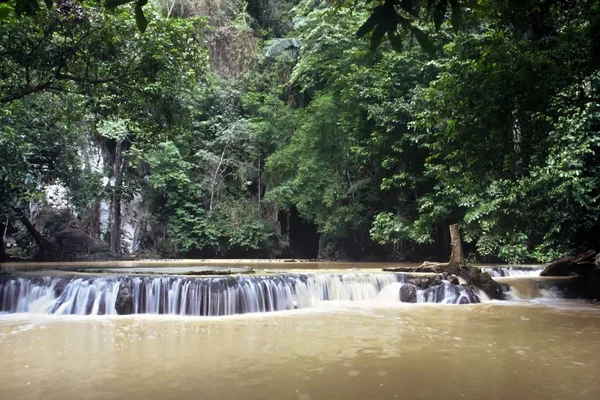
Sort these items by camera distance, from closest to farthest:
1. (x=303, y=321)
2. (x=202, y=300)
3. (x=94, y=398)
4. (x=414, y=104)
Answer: (x=94, y=398) → (x=303, y=321) → (x=202, y=300) → (x=414, y=104)

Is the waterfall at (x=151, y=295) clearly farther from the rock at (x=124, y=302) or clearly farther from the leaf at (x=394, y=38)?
the leaf at (x=394, y=38)

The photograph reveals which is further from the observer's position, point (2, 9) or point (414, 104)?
point (414, 104)

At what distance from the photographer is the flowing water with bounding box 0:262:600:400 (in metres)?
4.44

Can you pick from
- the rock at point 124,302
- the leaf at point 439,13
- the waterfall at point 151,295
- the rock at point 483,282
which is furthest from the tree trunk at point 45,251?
the leaf at point 439,13

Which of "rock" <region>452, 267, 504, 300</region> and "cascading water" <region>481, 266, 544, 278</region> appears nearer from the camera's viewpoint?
"rock" <region>452, 267, 504, 300</region>

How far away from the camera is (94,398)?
416 cm

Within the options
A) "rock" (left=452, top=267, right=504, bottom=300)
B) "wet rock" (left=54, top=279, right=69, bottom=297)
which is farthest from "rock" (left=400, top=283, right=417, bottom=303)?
"wet rock" (left=54, top=279, right=69, bottom=297)

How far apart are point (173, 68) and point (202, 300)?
173 inches

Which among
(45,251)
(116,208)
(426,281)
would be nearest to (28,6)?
(426,281)

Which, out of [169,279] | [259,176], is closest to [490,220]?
[169,279]

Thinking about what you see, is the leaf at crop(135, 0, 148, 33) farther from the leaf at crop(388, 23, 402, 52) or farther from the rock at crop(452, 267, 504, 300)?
the rock at crop(452, 267, 504, 300)

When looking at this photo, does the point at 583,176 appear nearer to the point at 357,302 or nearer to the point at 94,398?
the point at 357,302

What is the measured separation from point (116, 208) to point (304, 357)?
18578 mm

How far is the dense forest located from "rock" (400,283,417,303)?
3159 millimetres
